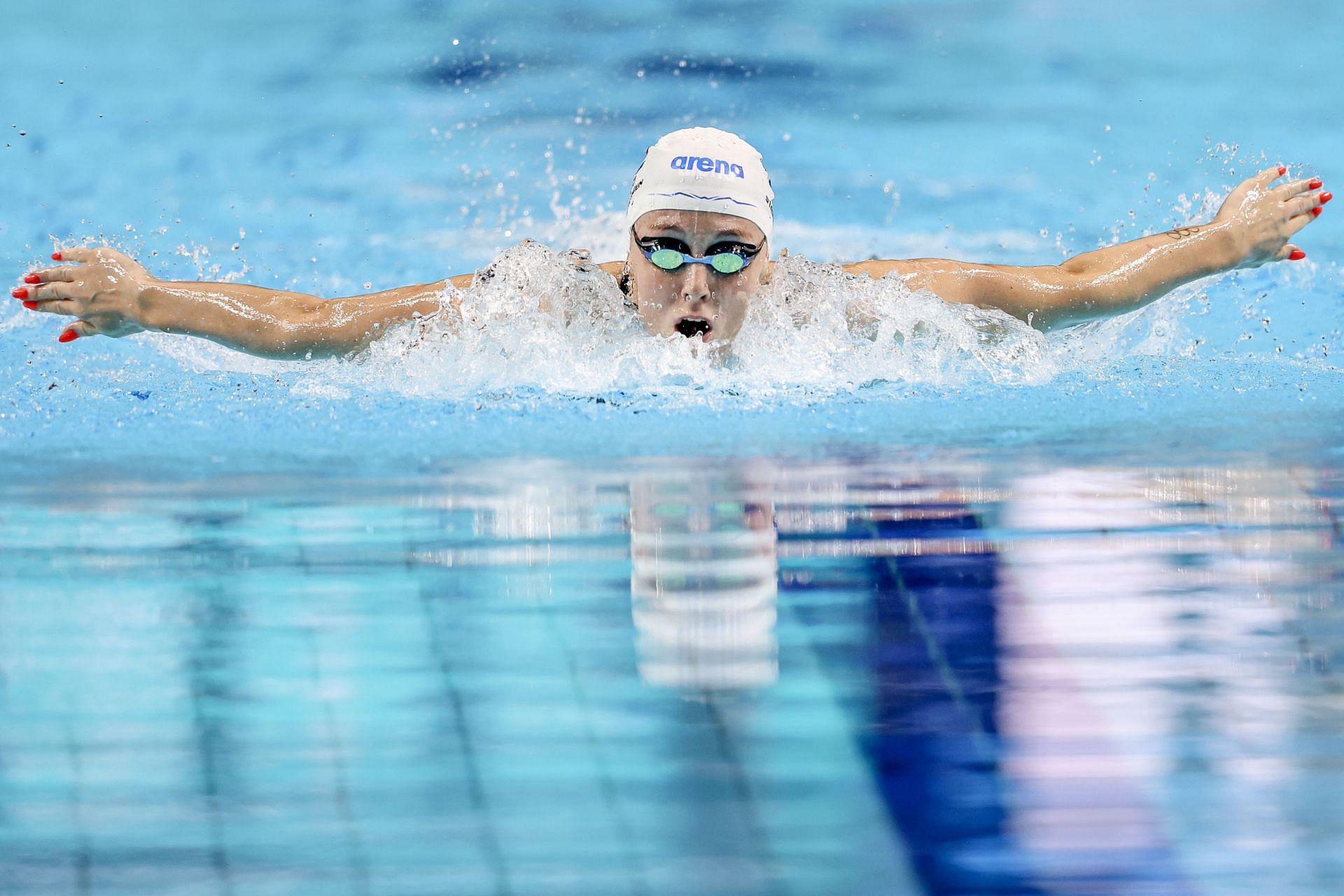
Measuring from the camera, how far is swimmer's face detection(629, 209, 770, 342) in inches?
141

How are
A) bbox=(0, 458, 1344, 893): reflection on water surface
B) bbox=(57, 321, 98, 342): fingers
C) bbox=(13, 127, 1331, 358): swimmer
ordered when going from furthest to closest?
bbox=(13, 127, 1331, 358): swimmer, bbox=(57, 321, 98, 342): fingers, bbox=(0, 458, 1344, 893): reflection on water surface

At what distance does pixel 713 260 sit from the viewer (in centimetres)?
355

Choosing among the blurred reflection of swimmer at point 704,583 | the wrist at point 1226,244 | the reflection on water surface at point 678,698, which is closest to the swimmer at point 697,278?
the wrist at point 1226,244

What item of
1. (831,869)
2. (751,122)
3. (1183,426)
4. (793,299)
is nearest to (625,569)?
(831,869)

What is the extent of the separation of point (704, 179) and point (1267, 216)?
1.44 meters

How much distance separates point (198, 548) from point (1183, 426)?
1853 millimetres

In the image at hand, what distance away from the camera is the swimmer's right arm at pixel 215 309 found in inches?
137

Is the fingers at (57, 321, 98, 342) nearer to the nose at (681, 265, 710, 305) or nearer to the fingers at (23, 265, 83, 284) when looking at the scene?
the fingers at (23, 265, 83, 284)

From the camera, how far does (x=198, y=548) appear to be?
1798 mm

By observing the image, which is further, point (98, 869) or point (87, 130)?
point (87, 130)

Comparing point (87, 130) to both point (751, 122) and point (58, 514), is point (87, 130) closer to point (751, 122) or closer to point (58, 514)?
point (751, 122)

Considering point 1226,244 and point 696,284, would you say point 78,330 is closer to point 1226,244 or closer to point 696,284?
point 696,284

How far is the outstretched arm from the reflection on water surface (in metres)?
1.78

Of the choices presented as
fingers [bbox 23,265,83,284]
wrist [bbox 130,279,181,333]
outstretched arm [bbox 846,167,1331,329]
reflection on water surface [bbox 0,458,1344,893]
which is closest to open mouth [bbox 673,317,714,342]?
outstretched arm [bbox 846,167,1331,329]
